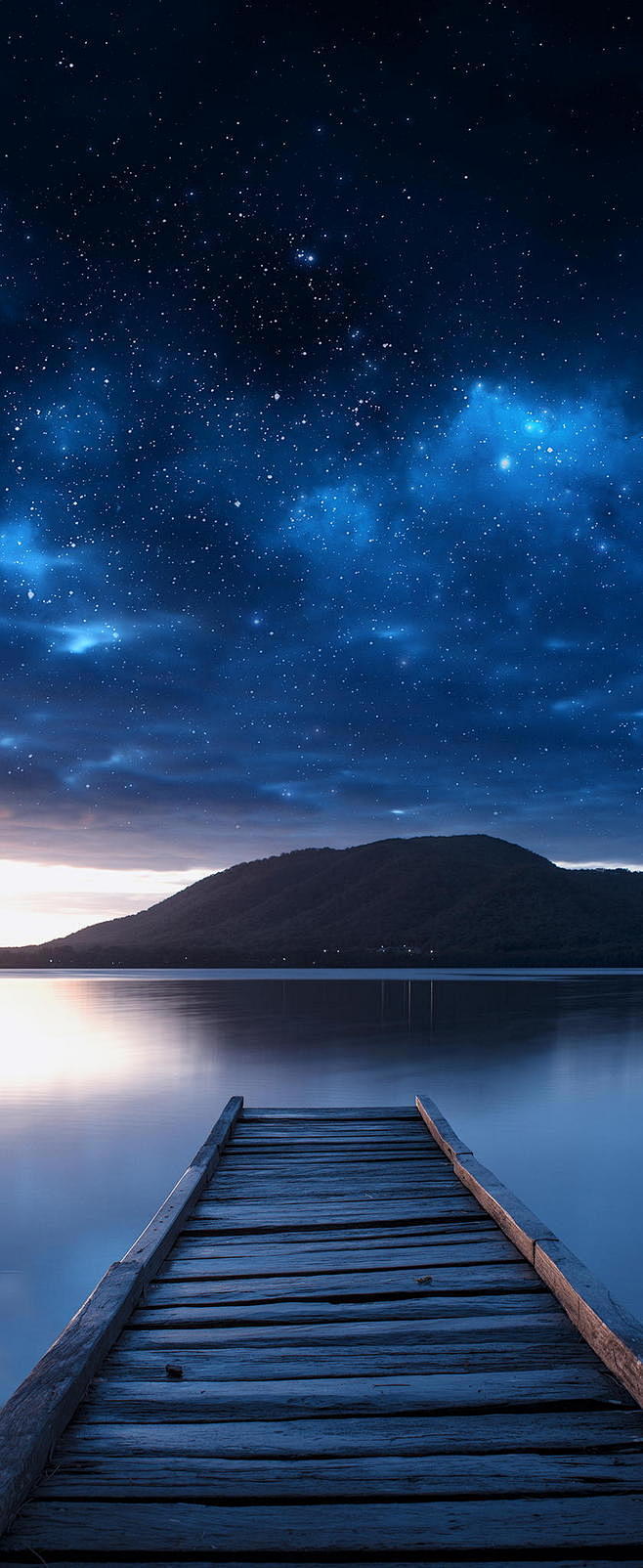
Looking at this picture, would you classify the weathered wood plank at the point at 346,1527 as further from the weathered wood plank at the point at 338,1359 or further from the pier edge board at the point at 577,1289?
the weathered wood plank at the point at 338,1359

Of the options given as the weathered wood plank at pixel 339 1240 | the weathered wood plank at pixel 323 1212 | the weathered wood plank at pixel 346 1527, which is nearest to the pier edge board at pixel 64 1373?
the weathered wood plank at pixel 346 1527

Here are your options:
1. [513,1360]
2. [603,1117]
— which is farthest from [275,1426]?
[603,1117]

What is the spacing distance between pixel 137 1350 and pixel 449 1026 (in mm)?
37837

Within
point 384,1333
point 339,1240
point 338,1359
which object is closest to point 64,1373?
point 338,1359

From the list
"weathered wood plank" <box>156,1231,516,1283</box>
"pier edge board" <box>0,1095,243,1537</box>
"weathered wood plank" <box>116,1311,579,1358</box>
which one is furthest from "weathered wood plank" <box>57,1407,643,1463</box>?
"weathered wood plank" <box>156,1231,516,1283</box>

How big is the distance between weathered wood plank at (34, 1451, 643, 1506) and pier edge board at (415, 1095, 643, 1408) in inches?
22.7

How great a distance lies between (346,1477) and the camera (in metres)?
3.29

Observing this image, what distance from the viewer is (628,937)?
173000mm

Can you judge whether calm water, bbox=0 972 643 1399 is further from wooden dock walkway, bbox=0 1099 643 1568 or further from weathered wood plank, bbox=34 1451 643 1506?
weathered wood plank, bbox=34 1451 643 1506

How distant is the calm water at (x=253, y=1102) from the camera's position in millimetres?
10414

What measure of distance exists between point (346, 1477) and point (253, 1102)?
56.2 ft

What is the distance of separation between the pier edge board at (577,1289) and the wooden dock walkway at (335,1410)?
2cm

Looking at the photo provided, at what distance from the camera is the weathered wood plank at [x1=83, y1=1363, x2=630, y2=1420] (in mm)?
3781

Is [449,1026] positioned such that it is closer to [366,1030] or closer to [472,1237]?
[366,1030]
